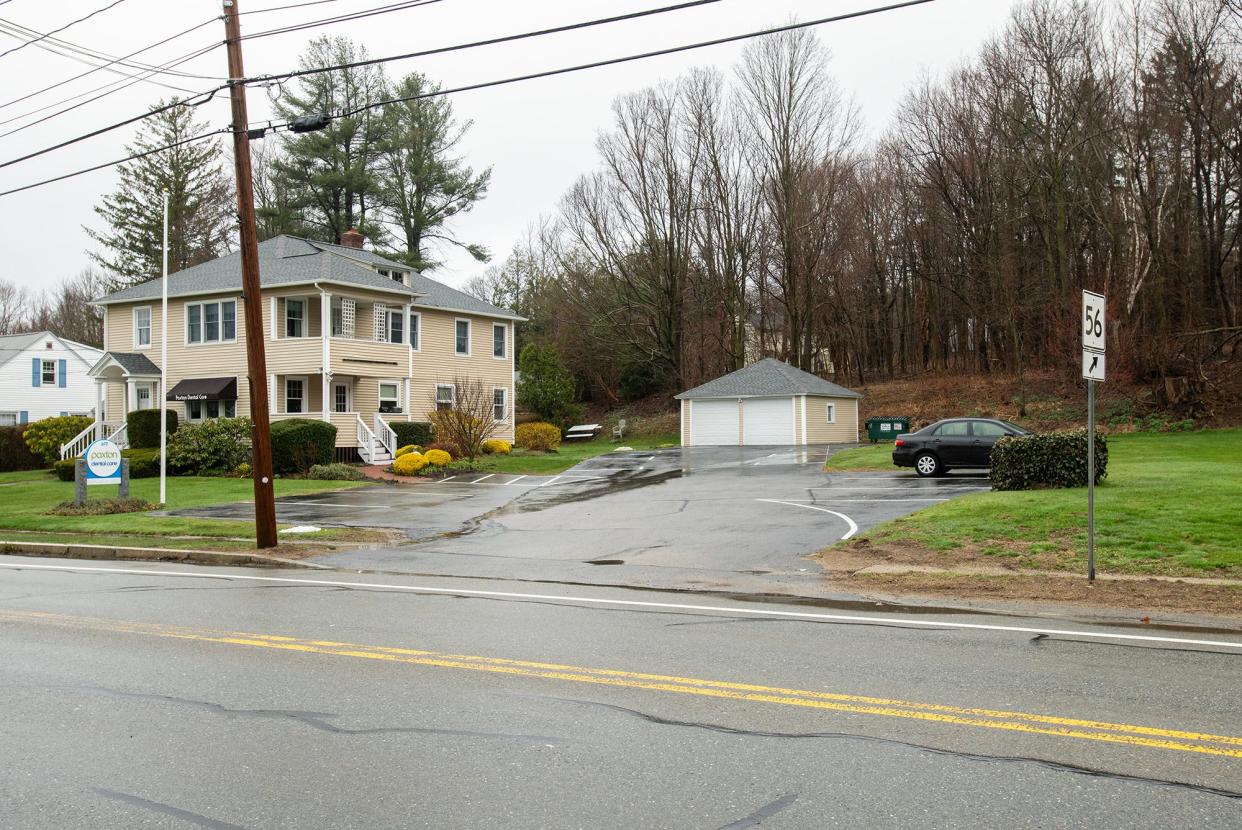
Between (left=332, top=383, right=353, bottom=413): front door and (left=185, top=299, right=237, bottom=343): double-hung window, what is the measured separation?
14.2ft

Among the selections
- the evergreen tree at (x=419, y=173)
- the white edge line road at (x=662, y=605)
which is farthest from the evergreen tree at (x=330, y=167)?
the white edge line road at (x=662, y=605)

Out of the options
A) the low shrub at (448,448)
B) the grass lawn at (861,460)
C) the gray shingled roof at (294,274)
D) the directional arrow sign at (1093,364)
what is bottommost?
the grass lawn at (861,460)

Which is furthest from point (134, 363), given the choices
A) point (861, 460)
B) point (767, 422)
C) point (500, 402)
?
point (861, 460)

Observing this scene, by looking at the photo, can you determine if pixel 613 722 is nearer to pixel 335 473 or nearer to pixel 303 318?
pixel 335 473

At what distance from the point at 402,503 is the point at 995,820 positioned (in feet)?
67.0

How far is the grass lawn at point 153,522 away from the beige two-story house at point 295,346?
6.97m

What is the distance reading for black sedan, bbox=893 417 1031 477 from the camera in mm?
26156

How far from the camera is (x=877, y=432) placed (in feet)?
143

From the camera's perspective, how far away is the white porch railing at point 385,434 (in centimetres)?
3553

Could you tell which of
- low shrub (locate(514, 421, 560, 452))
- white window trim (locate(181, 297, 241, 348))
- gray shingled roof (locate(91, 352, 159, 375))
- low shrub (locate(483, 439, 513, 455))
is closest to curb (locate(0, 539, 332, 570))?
white window trim (locate(181, 297, 241, 348))

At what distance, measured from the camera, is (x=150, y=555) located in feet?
50.4

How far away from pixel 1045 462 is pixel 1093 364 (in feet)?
27.1

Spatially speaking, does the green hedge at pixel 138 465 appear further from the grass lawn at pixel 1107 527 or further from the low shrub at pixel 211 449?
the grass lawn at pixel 1107 527

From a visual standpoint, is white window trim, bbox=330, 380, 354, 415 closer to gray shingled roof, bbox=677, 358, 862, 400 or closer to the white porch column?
the white porch column
